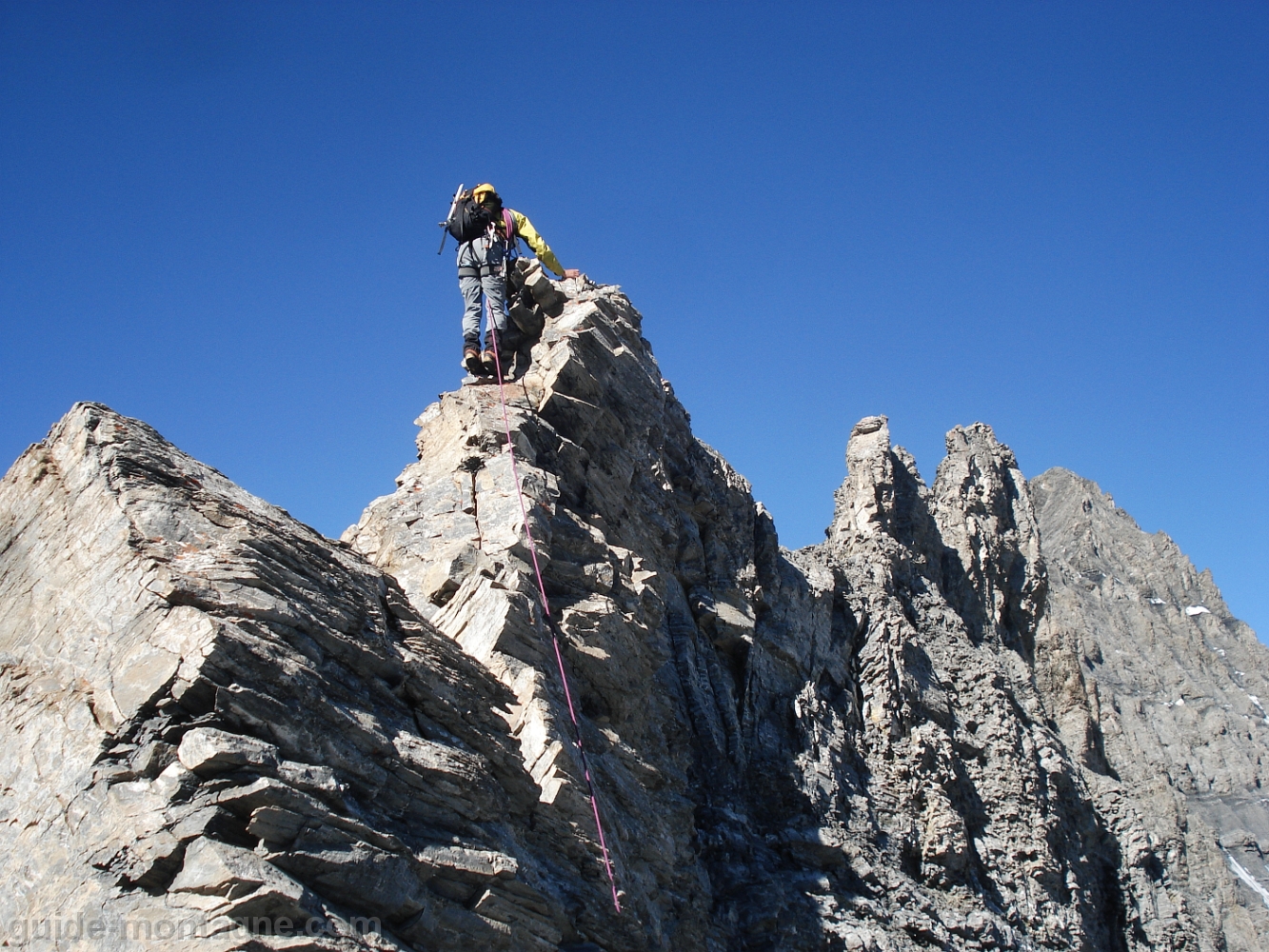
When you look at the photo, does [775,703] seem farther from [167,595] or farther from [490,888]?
[167,595]

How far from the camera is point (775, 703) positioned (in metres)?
18.0

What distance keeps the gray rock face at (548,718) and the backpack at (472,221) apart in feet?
6.50

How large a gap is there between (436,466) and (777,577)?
7.68m

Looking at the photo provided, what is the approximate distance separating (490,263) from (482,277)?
0.33 metres

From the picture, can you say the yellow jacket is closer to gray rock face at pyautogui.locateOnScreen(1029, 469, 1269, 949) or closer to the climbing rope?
the climbing rope

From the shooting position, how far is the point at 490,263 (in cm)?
1895

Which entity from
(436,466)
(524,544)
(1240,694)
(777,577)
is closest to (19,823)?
(524,544)

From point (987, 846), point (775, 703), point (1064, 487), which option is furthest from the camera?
point (1064, 487)

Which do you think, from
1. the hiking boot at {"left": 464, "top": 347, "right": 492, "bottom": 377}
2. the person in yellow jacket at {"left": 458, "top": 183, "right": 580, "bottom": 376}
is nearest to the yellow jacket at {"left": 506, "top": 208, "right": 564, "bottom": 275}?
the person in yellow jacket at {"left": 458, "top": 183, "right": 580, "bottom": 376}

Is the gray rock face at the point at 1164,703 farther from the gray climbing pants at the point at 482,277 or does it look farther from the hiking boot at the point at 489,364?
the gray climbing pants at the point at 482,277

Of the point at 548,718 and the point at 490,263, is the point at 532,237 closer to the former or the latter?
the point at 490,263

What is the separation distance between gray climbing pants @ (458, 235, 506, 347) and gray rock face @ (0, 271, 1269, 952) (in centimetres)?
107

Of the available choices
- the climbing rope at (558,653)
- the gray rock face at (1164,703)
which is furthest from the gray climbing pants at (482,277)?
the gray rock face at (1164,703)

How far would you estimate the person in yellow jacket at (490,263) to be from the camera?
61.7ft
